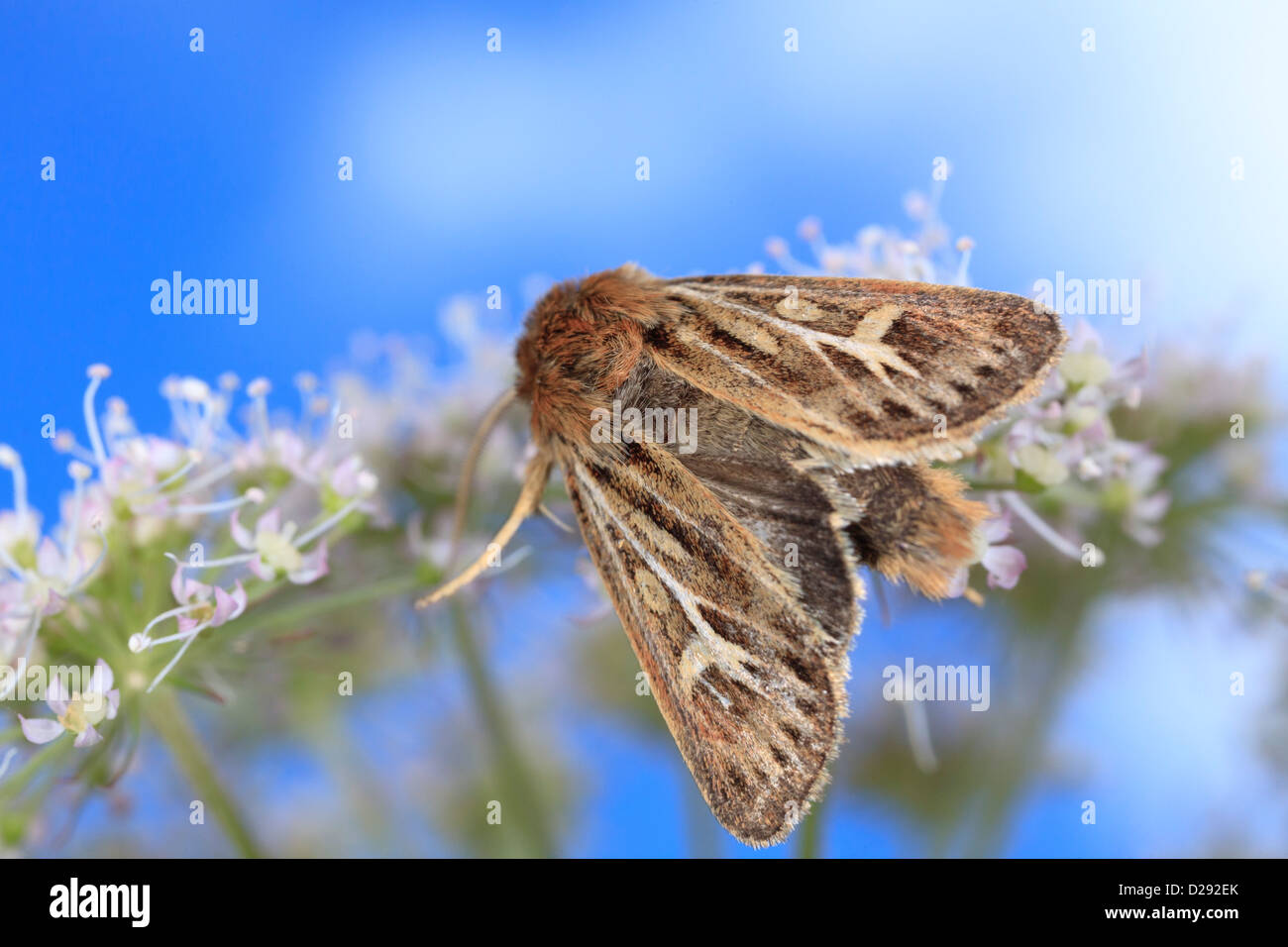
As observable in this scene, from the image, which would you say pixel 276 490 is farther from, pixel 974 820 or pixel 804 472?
pixel 974 820

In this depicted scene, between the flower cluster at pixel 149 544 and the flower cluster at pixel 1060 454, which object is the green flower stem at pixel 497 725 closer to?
the flower cluster at pixel 149 544

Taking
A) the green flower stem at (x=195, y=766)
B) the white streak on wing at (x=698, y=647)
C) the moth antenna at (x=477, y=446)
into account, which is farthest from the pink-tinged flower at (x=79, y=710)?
the white streak on wing at (x=698, y=647)

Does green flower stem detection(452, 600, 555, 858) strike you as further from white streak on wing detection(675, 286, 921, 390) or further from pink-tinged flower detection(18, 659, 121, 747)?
white streak on wing detection(675, 286, 921, 390)

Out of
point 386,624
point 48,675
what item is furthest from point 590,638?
point 48,675

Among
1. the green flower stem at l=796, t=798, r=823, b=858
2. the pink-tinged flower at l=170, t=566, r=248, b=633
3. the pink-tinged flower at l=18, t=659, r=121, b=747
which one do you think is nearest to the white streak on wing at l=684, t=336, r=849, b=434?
the green flower stem at l=796, t=798, r=823, b=858

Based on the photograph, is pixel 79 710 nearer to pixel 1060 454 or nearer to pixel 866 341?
pixel 866 341

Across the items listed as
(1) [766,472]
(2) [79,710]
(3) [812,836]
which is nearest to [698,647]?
(1) [766,472]
